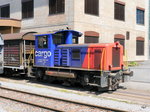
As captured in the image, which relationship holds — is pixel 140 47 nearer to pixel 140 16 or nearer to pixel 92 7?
pixel 140 16

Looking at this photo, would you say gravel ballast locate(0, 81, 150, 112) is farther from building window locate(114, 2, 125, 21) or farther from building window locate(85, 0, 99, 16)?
building window locate(114, 2, 125, 21)

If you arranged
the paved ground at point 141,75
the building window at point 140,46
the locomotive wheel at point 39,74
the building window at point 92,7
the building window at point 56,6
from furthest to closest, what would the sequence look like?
the building window at point 140,46 → the building window at point 92,7 → the building window at point 56,6 → the paved ground at point 141,75 → the locomotive wheel at point 39,74

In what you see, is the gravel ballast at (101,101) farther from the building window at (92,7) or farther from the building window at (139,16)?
the building window at (139,16)

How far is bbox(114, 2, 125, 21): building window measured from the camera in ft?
87.9

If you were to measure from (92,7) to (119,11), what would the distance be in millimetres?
5353

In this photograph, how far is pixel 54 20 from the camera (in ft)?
76.3

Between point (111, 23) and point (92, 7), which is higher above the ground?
point (92, 7)

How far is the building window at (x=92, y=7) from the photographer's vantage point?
22734 millimetres

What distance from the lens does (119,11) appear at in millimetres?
27266

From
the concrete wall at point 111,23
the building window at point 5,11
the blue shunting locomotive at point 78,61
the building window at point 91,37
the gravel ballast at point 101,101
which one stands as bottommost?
the gravel ballast at point 101,101

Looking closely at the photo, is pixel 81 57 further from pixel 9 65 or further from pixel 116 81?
pixel 9 65

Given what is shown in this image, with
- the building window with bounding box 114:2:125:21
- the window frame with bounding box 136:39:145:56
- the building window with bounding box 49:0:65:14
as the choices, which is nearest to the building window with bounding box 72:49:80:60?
the building window with bounding box 49:0:65:14

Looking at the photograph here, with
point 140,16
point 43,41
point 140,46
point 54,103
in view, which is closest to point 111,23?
point 140,16

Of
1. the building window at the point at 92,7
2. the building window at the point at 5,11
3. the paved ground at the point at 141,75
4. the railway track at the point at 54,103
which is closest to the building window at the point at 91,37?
the building window at the point at 92,7
